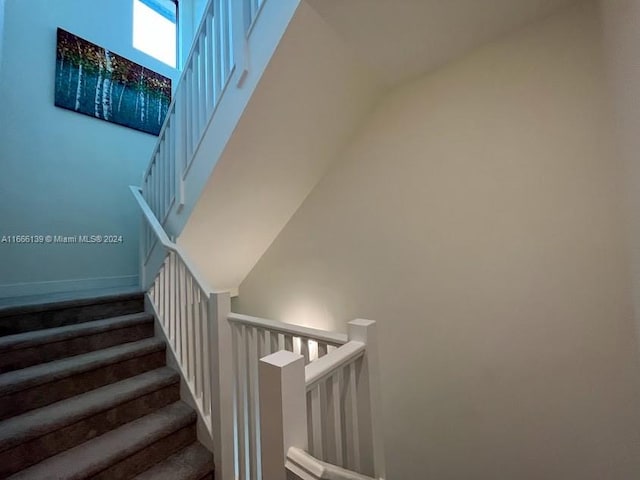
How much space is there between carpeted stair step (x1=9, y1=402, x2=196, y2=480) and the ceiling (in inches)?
92.9

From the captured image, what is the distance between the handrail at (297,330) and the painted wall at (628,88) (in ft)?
4.11

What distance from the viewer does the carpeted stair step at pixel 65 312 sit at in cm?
176

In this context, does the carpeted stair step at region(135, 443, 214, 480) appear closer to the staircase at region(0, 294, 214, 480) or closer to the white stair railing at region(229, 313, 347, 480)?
the staircase at region(0, 294, 214, 480)

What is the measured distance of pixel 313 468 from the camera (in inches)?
25.8

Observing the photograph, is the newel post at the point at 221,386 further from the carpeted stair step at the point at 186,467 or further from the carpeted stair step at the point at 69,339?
the carpeted stair step at the point at 69,339

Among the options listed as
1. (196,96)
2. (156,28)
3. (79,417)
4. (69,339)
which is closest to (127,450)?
(79,417)

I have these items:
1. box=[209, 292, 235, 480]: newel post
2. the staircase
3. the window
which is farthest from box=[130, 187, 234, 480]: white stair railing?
the window

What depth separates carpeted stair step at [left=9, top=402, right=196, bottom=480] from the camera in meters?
1.28

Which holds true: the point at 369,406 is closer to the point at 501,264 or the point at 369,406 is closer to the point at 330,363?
the point at 330,363

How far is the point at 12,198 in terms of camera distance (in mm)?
2387

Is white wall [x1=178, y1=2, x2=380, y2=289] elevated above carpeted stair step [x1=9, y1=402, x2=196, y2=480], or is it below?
above

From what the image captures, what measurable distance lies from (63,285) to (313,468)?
3061mm

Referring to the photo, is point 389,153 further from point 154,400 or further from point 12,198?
point 12,198

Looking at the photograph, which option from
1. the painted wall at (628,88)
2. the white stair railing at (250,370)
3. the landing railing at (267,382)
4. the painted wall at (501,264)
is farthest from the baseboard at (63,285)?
the painted wall at (628,88)
